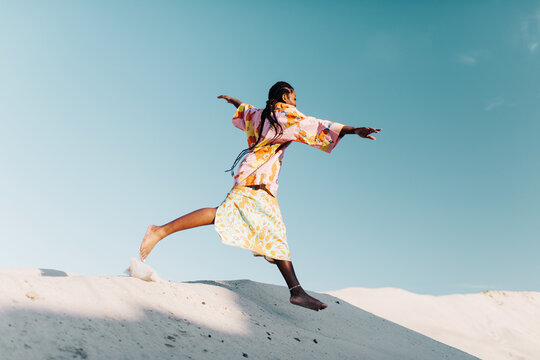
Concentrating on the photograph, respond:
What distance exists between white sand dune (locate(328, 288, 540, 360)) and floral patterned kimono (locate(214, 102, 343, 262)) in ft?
14.6

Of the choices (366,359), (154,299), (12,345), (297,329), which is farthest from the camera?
(297,329)

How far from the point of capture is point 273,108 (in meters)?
4.32

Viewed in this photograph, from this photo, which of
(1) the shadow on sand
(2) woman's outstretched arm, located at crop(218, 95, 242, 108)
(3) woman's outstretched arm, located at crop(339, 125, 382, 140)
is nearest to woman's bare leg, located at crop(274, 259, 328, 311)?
(1) the shadow on sand

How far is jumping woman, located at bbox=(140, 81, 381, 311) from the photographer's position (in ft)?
13.1

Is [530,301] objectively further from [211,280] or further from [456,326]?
[211,280]

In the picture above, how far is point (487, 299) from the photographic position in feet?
32.7

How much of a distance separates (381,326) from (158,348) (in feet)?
11.5

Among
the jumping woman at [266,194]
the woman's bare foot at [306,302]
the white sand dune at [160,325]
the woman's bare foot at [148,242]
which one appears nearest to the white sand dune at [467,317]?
the white sand dune at [160,325]

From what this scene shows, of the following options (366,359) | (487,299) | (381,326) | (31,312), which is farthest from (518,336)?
(31,312)

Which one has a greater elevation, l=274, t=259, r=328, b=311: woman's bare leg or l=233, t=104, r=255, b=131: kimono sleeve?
l=233, t=104, r=255, b=131: kimono sleeve

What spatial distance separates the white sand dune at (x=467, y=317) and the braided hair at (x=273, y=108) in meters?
4.72

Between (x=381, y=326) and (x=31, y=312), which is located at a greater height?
(x=381, y=326)

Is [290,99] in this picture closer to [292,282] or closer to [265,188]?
[265,188]

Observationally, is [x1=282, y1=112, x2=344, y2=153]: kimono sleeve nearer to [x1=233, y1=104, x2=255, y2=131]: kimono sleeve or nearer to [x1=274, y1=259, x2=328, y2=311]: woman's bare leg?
[x1=233, y1=104, x2=255, y2=131]: kimono sleeve
